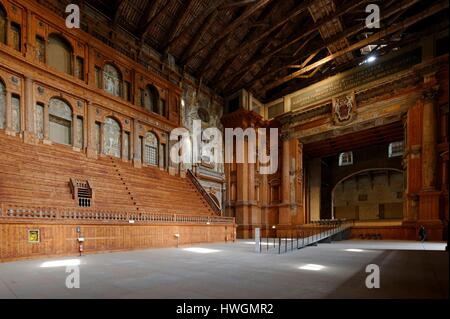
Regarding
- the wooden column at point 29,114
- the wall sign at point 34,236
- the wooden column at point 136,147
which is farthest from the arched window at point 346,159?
the wall sign at point 34,236

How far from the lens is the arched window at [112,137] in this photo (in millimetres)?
14777

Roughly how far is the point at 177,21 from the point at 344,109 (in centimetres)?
1273

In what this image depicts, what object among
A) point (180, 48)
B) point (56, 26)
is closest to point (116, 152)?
point (56, 26)

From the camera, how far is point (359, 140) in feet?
67.9


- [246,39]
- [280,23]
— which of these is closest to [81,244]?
[280,23]

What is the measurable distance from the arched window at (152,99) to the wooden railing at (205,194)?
16.6 ft


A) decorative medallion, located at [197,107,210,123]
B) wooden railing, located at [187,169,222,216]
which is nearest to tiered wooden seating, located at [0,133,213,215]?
wooden railing, located at [187,169,222,216]

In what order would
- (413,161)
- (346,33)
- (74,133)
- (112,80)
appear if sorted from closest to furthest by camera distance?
(74,133) → (413,161) → (112,80) → (346,33)

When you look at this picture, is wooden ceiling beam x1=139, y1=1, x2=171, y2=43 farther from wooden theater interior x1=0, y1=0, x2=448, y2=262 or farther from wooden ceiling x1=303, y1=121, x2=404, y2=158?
wooden ceiling x1=303, y1=121, x2=404, y2=158

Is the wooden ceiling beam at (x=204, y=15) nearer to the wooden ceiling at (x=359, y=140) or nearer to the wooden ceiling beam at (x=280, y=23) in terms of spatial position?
the wooden ceiling beam at (x=280, y=23)

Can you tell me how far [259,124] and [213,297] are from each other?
63.9 feet

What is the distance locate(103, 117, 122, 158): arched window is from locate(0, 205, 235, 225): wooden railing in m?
5.58

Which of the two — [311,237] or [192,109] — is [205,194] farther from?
[311,237]
